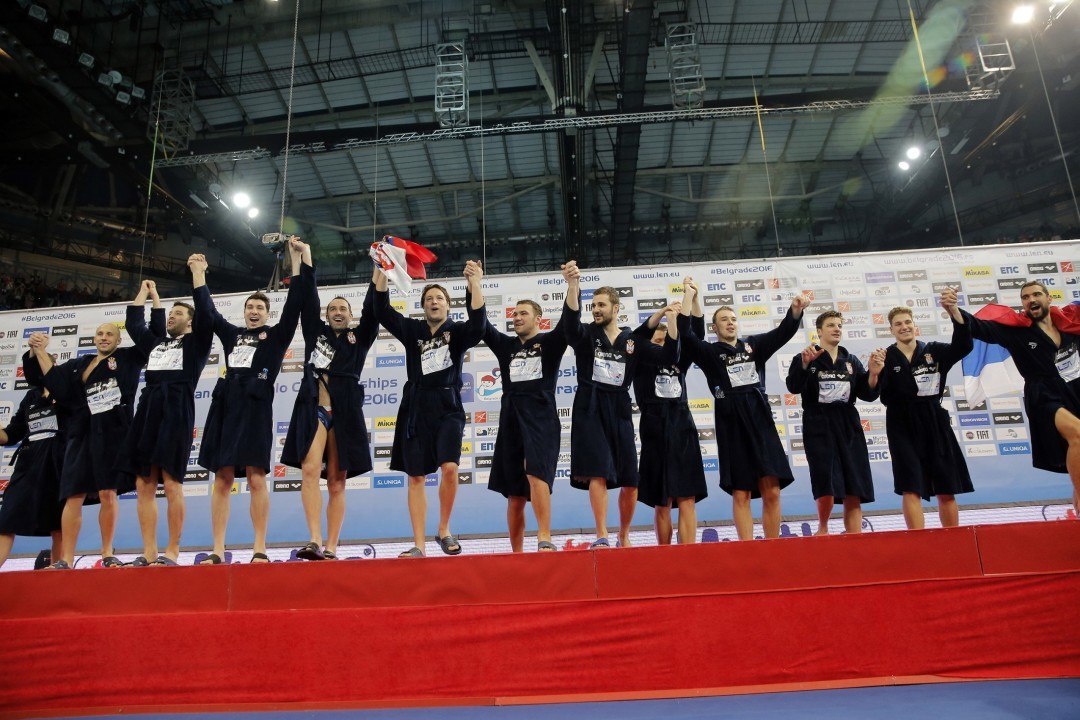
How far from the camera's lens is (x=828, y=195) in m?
13.9

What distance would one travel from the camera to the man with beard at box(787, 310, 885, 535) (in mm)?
Result: 4406

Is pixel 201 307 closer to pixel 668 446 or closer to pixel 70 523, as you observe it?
pixel 70 523

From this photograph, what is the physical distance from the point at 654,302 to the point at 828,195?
29.4ft

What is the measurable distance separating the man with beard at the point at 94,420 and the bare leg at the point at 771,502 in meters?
4.02

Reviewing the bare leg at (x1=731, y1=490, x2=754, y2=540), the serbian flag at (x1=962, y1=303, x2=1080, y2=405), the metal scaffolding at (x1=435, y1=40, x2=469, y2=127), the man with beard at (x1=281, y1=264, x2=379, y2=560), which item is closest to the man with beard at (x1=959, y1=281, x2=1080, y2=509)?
the serbian flag at (x1=962, y1=303, x2=1080, y2=405)

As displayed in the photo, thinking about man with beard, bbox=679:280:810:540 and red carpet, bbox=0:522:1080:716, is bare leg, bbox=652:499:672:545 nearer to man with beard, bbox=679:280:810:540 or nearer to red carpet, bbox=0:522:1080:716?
man with beard, bbox=679:280:810:540

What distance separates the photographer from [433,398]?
4031 millimetres

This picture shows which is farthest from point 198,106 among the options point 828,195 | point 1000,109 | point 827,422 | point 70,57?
point 1000,109

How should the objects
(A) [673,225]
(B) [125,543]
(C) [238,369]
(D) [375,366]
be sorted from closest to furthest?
1. (C) [238,369]
2. (B) [125,543]
3. (D) [375,366]
4. (A) [673,225]

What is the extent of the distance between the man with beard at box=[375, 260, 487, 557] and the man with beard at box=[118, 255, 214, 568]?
1.24 m

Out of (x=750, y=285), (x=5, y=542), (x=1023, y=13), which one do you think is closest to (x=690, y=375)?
(x=750, y=285)

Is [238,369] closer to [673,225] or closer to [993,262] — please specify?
[993,262]

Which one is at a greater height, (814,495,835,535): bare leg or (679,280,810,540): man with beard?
(679,280,810,540): man with beard

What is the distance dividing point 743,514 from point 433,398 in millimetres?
2008
